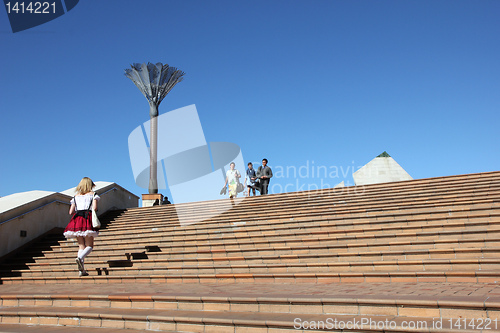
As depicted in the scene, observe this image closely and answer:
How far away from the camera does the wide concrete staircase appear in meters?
4.07

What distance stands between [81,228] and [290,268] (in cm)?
325

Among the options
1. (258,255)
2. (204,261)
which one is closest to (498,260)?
(258,255)

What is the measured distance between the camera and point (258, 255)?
7.45 meters

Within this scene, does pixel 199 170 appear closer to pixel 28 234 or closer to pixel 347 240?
pixel 28 234

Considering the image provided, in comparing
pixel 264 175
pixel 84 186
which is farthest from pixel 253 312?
pixel 264 175

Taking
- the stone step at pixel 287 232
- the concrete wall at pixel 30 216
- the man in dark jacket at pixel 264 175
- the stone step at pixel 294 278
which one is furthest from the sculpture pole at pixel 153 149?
the stone step at pixel 294 278

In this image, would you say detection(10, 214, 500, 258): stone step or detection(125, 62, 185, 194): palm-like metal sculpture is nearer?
detection(10, 214, 500, 258): stone step

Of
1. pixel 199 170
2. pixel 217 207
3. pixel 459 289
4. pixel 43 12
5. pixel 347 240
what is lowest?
pixel 459 289

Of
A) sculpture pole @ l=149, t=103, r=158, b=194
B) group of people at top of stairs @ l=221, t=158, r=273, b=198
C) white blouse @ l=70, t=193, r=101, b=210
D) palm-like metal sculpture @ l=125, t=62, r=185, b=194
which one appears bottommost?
white blouse @ l=70, t=193, r=101, b=210

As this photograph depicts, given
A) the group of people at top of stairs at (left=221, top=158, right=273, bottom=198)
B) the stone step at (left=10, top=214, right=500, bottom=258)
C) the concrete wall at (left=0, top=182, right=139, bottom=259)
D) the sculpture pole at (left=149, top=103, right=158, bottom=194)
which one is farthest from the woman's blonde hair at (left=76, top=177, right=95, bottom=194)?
the sculpture pole at (left=149, top=103, right=158, bottom=194)

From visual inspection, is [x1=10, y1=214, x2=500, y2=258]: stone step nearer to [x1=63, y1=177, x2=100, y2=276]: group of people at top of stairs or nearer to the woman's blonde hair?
[x1=63, y1=177, x2=100, y2=276]: group of people at top of stairs

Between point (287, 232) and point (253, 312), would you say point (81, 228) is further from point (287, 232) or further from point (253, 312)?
point (253, 312)

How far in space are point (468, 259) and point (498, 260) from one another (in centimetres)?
33

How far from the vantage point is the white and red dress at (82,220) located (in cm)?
702
